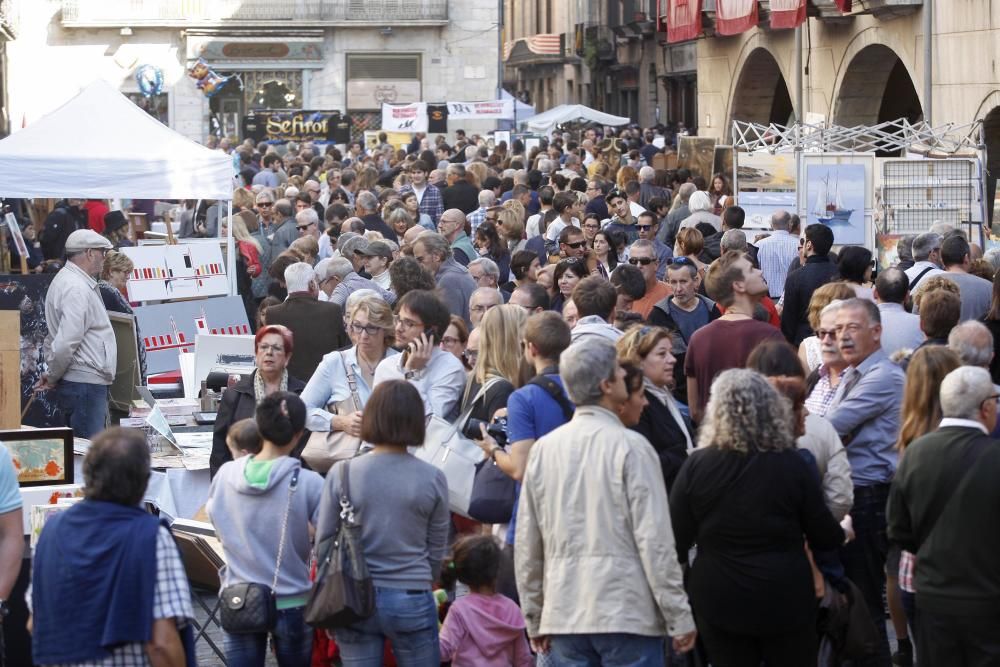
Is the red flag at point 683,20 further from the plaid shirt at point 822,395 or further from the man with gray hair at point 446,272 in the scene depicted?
the plaid shirt at point 822,395

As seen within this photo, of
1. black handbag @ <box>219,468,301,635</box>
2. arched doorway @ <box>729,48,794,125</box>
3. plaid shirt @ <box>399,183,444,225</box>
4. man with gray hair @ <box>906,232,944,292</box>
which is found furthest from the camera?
arched doorway @ <box>729,48,794,125</box>

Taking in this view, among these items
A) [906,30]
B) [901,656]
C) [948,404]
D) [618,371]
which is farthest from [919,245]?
[906,30]

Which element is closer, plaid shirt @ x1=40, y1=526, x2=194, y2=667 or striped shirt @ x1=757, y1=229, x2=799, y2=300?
plaid shirt @ x1=40, y1=526, x2=194, y2=667

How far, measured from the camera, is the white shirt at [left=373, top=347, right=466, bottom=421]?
6711 millimetres

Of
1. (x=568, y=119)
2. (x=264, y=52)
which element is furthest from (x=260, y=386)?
(x=264, y=52)

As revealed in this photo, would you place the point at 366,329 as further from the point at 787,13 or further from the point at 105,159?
the point at 787,13

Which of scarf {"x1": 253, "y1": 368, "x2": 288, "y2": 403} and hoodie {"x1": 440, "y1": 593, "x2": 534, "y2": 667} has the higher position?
scarf {"x1": 253, "y1": 368, "x2": 288, "y2": 403}

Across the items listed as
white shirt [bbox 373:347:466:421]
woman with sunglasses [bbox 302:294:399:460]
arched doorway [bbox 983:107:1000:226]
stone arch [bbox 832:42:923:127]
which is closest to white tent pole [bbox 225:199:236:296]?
woman with sunglasses [bbox 302:294:399:460]

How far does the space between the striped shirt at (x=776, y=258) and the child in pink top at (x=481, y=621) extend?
7.15 m

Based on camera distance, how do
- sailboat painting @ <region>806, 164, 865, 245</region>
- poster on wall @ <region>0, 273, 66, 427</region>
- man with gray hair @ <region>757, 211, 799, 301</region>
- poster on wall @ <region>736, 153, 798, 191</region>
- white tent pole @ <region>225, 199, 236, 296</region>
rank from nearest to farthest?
poster on wall @ <region>0, 273, 66, 427</region> → man with gray hair @ <region>757, 211, 799, 301</region> → sailboat painting @ <region>806, 164, 865, 245</region> → white tent pole @ <region>225, 199, 236, 296</region> → poster on wall @ <region>736, 153, 798, 191</region>

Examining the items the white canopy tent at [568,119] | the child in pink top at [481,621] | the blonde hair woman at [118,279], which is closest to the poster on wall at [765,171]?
the blonde hair woman at [118,279]

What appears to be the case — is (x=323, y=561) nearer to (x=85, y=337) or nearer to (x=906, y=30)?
(x=85, y=337)

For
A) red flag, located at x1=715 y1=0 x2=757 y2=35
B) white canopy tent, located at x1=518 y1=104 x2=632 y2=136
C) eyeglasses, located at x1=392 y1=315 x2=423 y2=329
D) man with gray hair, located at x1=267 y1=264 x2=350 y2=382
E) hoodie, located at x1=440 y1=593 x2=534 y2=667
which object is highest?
red flag, located at x1=715 y1=0 x2=757 y2=35

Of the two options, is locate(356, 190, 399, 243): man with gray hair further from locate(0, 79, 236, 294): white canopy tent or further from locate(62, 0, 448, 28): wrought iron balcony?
locate(62, 0, 448, 28): wrought iron balcony
